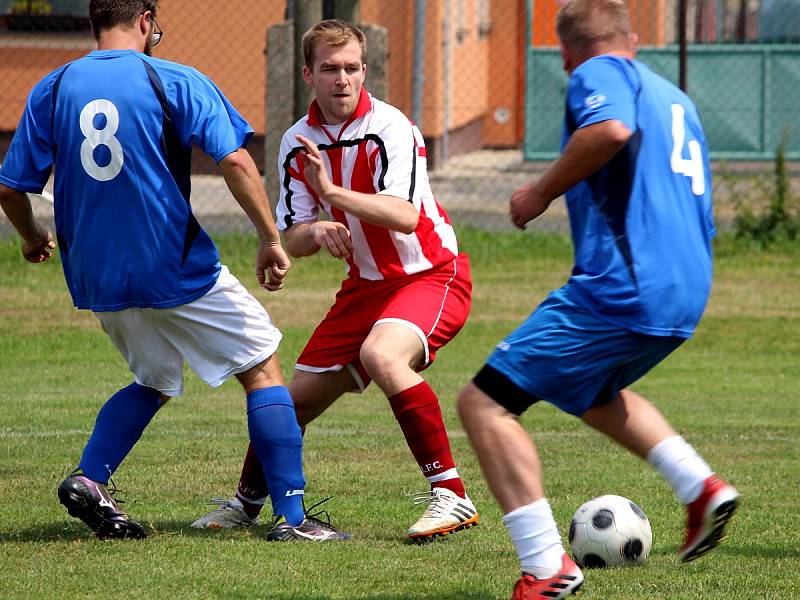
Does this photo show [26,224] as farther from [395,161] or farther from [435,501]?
[435,501]

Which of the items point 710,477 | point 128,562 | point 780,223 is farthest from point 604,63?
point 780,223

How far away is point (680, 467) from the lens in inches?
177

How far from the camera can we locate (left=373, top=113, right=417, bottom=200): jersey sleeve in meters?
5.57

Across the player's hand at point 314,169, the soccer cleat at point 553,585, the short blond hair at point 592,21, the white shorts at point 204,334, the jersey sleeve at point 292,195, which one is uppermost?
the short blond hair at point 592,21

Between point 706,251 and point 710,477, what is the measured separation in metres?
0.69

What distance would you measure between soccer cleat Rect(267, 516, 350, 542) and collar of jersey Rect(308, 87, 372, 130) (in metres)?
1.55

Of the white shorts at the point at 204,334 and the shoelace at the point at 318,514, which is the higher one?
the white shorts at the point at 204,334

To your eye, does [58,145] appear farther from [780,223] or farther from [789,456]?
[780,223]

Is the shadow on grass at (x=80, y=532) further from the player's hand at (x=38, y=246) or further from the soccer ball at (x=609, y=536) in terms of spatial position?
the soccer ball at (x=609, y=536)

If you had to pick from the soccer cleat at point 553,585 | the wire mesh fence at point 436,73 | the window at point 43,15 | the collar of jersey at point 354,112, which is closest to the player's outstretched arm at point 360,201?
the collar of jersey at point 354,112

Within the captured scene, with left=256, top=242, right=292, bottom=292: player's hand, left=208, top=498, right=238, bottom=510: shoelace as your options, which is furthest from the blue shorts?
left=208, top=498, right=238, bottom=510: shoelace

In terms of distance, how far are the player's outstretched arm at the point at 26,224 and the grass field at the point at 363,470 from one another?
1048 millimetres

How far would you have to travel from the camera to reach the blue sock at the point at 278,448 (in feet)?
17.5

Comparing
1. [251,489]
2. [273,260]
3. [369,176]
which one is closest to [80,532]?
[251,489]
